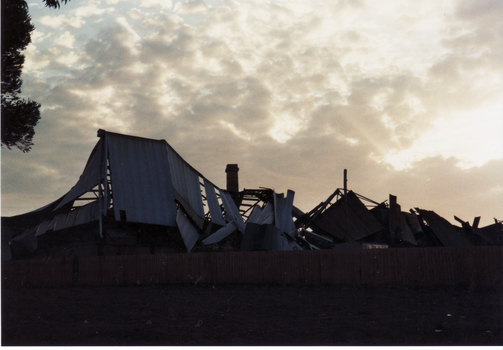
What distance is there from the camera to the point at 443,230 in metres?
32.8

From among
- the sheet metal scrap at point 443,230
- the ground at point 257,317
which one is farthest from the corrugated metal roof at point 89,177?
the sheet metal scrap at point 443,230

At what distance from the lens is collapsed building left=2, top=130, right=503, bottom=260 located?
926 inches

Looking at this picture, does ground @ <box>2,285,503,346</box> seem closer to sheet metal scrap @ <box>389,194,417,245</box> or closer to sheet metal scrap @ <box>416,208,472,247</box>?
sheet metal scrap @ <box>389,194,417,245</box>

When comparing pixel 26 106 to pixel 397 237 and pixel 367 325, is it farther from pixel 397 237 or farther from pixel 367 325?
pixel 397 237

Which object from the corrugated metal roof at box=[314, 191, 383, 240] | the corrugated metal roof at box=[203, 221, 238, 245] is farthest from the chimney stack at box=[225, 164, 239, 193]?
the corrugated metal roof at box=[203, 221, 238, 245]

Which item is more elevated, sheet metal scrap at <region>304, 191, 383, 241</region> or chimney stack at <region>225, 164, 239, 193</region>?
chimney stack at <region>225, 164, 239, 193</region>

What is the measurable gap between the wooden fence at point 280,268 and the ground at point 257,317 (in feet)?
3.47

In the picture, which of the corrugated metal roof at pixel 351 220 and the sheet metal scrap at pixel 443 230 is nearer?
the corrugated metal roof at pixel 351 220

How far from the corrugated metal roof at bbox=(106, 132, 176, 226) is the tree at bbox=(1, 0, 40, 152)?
4292mm

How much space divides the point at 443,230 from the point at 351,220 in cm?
697

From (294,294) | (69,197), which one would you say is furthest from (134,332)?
(69,197)

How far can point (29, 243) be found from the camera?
25.6 metres

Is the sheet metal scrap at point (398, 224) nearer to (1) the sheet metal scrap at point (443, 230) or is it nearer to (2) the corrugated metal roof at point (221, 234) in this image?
(1) the sheet metal scrap at point (443, 230)

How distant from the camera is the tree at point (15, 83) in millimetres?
18469
